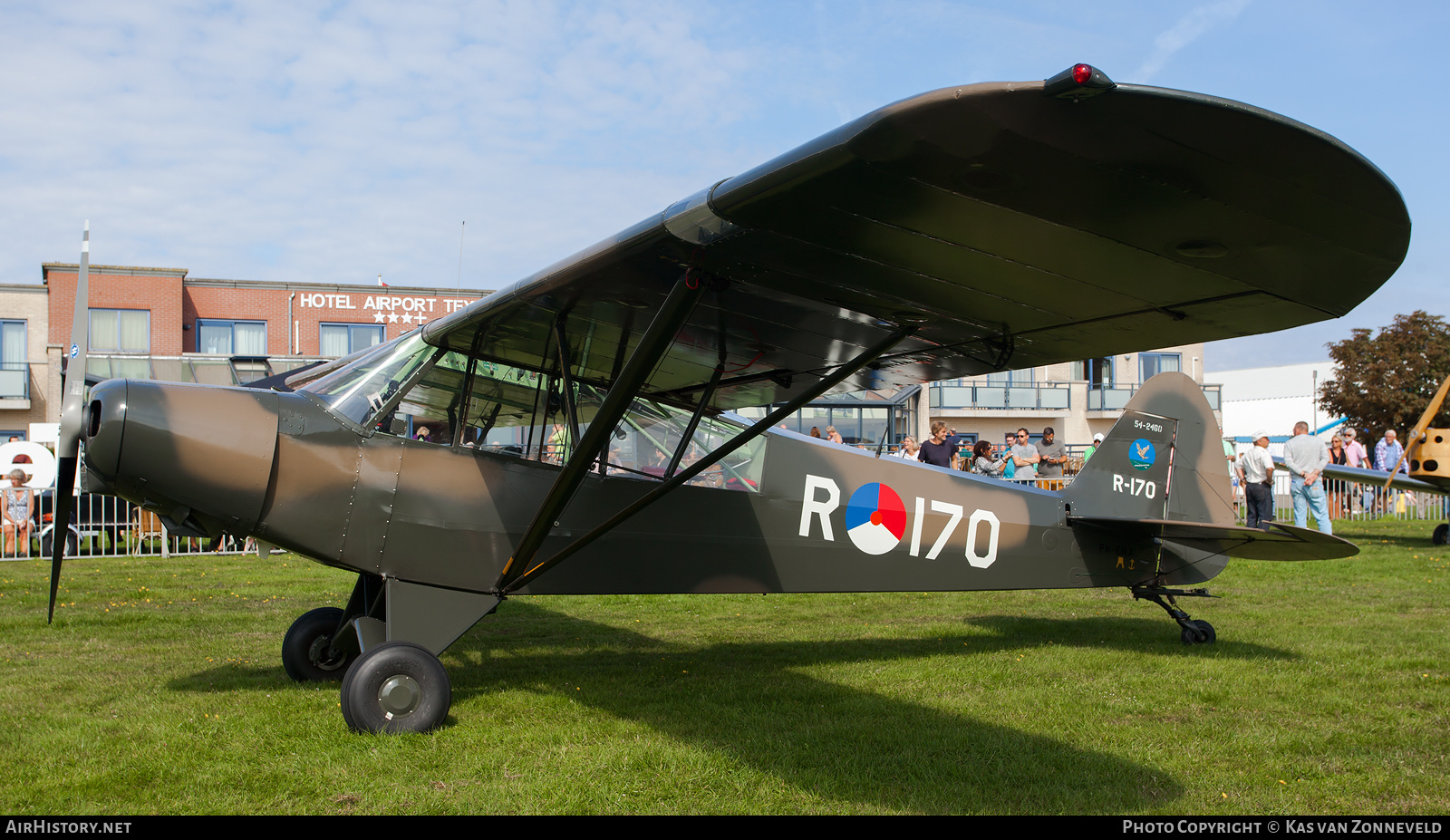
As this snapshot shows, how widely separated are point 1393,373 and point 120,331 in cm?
4546

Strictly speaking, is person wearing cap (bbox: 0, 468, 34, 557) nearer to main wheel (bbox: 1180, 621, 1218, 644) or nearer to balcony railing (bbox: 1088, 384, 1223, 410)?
main wheel (bbox: 1180, 621, 1218, 644)

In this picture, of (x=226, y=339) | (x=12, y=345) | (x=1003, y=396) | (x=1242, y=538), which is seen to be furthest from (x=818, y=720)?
(x=12, y=345)

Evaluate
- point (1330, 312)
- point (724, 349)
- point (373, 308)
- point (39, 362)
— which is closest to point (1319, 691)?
point (1330, 312)

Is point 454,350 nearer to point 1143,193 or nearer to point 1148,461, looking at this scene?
point 1143,193

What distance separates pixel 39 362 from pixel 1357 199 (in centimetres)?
3526

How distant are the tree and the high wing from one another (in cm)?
3868

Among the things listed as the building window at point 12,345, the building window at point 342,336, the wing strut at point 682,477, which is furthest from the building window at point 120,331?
the wing strut at point 682,477

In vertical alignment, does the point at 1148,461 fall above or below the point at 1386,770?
above

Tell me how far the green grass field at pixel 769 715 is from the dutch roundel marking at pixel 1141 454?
1.34 m

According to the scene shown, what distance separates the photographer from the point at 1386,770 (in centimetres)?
403

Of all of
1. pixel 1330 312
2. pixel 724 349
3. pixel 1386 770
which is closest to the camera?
pixel 1330 312

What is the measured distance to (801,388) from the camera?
5.84m

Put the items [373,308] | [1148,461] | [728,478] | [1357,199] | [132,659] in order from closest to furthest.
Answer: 1. [1357,199]
2. [728,478]
3. [132,659]
4. [1148,461]
5. [373,308]

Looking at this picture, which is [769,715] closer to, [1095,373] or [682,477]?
[682,477]
